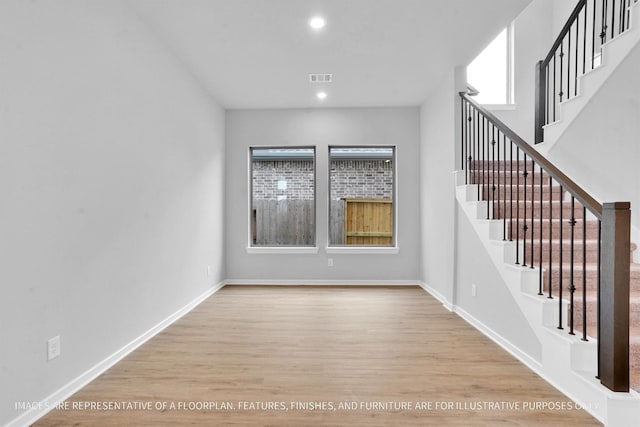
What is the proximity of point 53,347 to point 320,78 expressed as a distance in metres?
3.59

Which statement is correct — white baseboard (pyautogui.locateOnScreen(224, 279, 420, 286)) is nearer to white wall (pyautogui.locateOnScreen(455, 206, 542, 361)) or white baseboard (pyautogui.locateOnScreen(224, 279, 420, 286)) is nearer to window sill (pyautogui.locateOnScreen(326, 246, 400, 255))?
window sill (pyautogui.locateOnScreen(326, 246, 400, 255))

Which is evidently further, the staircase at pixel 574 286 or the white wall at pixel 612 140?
the white wall at pixel 612 140

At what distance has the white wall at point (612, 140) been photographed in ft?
9.33

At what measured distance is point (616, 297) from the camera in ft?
5.63

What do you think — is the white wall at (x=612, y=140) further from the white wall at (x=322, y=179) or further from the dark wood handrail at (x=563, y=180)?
the white wall at (x=322, y=179)

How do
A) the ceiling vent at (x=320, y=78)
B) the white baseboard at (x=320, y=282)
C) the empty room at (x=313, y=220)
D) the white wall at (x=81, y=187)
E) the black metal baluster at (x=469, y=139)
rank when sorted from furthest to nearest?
the white baseboard at (x=320, y=282), the ceiling vent at (x=320, y=78), the black metal baluster at (x=469, y=139), the empty room at (x=313, y=220), the white wall at (x=81, y=187)

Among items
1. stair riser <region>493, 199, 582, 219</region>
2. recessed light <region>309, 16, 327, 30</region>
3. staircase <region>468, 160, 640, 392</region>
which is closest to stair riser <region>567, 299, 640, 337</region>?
staircase <region>468, 160, 640, 392</region>

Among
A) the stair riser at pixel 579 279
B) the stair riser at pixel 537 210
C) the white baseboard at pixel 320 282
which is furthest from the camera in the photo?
the white baseboard at pixel 320 282

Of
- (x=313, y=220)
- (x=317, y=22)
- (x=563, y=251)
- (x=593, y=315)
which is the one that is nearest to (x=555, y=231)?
(x=563, y=251)

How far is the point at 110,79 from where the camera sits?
2432 mm

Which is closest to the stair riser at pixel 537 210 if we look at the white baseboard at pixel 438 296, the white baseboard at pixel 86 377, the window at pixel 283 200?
the white baseboard at pixel 438 296

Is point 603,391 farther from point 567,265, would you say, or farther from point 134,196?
point 134,196

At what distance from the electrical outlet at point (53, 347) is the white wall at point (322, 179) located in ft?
10.8

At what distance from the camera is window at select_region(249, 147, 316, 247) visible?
5461 millimetres
